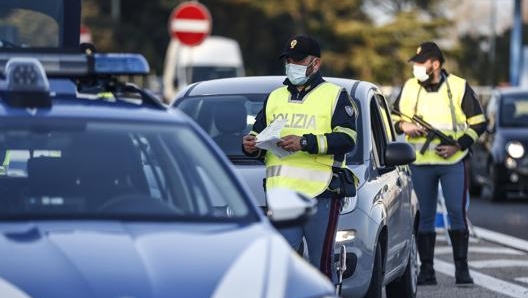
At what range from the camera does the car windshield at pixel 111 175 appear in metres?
6.91

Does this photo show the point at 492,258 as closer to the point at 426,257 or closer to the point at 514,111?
the point at 426,257

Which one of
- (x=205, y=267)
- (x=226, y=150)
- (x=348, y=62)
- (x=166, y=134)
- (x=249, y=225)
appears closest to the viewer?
(x=205, y=267)

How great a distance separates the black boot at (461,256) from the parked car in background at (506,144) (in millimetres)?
10498

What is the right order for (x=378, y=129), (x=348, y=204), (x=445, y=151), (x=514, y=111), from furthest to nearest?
(x=514, y=111)
(x=445, y=151)
(x=378, y=129)
(x=348, y=204)

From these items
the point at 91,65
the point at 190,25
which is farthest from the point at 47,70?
the point at 190,25

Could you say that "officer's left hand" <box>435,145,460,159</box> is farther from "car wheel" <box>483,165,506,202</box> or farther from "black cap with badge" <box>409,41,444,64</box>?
"car wheel" <box>483,165,506,202</box>

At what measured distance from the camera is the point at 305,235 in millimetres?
9414

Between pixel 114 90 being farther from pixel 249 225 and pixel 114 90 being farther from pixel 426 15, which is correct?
pixel 426 15

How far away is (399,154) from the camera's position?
34.8 ft

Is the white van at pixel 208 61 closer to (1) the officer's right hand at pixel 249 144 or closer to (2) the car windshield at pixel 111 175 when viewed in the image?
(1) the officer's right hand at pixel 249 144

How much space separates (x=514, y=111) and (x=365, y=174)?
13819 millimetres

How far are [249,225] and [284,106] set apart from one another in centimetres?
287

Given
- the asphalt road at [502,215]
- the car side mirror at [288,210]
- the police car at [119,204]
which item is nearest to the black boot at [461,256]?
the asphalt road at [502,215]

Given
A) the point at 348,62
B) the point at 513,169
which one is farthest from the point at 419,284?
the point at 348,62
